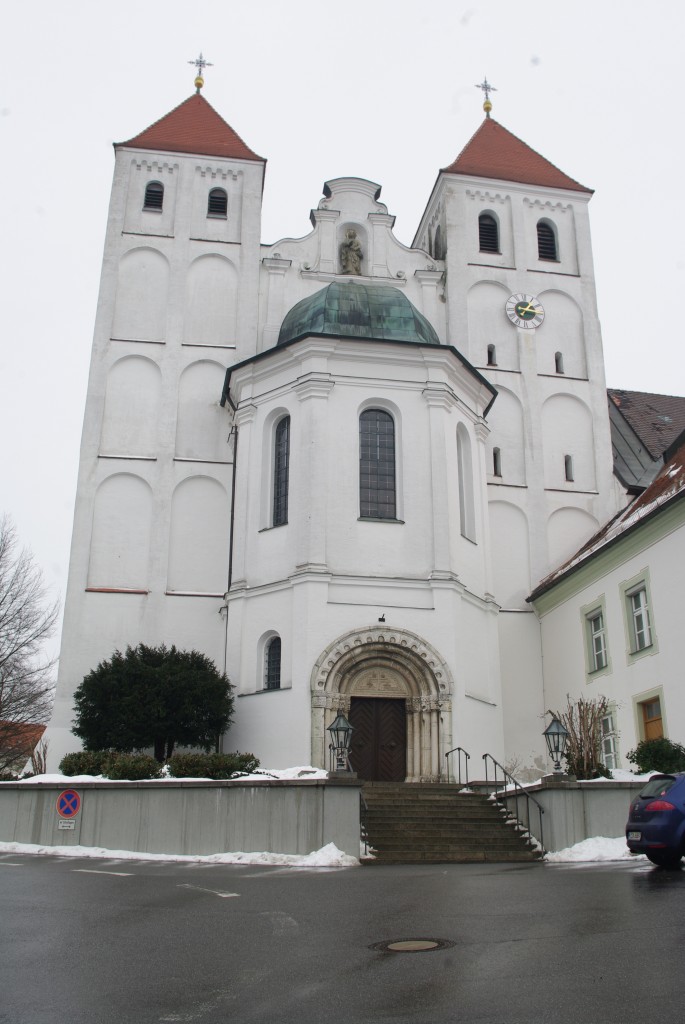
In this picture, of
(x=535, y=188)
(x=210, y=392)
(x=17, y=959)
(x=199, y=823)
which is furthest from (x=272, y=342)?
(x=17, y=959)

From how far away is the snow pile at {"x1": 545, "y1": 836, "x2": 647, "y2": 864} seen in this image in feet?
51.2

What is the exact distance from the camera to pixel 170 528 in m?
28.4

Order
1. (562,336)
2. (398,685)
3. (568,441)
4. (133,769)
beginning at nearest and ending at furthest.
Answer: (133,769)
(398,685)
(568,441)
(562,336)

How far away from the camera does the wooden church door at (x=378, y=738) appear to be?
2372cm

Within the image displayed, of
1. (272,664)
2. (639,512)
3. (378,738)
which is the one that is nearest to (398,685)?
(378,738)

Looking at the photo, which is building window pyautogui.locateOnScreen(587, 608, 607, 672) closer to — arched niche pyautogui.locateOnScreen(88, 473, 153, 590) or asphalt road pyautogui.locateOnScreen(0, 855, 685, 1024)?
arched niche pyautogui.locateOnScreen(88, 473, 153, 590)

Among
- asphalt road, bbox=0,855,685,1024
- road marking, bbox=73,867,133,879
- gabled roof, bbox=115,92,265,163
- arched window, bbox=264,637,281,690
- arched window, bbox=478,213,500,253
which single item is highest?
gabled roof, bbox=115,92,265,163

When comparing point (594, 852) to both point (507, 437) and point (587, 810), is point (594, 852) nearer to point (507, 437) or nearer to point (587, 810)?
point (587, 810)

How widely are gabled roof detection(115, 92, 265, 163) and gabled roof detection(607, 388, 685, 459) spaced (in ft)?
49.9

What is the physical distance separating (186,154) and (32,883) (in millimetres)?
26690

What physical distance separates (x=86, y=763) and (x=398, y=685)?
24.9ft

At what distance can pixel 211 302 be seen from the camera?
103ft

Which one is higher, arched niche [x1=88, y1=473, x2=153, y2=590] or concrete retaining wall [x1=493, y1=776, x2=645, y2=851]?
arched niche [x1=88, y1=473, x2=153, y2=590]

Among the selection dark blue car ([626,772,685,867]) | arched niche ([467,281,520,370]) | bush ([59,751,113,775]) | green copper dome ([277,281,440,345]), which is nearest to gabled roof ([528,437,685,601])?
arched niche ([467,281,520,370])
